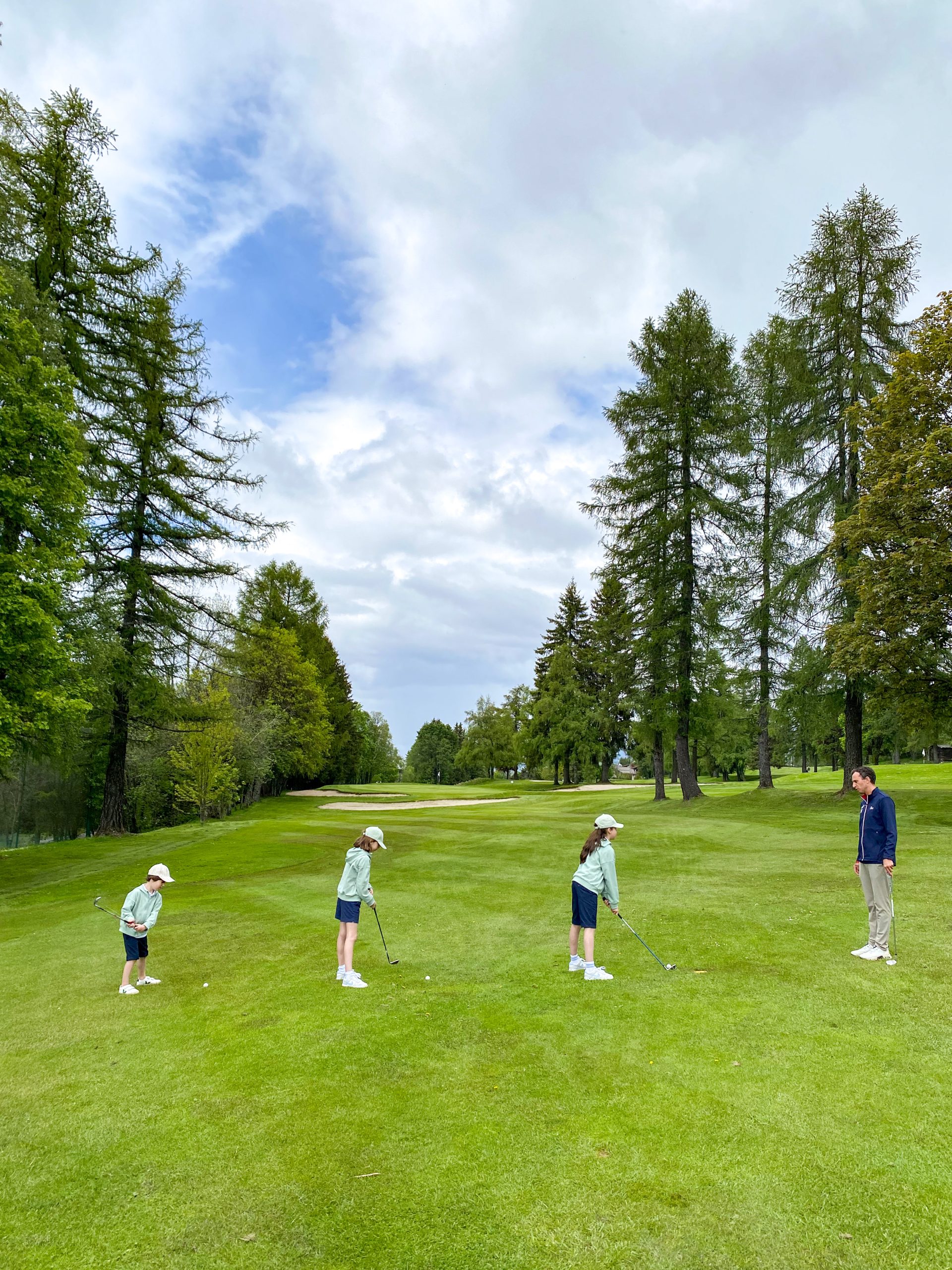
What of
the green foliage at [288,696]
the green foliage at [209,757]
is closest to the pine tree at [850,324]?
the green foliage at [209,757]

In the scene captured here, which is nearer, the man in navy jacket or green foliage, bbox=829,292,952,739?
the man in navy jacket

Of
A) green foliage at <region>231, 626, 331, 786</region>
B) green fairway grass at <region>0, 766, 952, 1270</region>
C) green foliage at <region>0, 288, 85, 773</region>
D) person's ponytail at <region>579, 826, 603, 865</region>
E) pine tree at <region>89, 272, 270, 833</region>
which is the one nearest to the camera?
green fairway grass at <region>0, 766, 952, 1270</region>

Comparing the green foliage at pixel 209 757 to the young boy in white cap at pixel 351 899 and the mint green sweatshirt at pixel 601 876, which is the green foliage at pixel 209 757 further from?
the mint green sweatshirt at pixel 601 876

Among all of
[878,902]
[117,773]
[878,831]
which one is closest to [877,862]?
[878,831]

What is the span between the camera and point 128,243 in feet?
78.1

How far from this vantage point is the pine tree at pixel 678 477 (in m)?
28.9

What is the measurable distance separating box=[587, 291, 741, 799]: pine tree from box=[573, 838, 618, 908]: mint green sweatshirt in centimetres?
2113

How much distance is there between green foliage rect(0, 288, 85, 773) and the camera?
15258mm

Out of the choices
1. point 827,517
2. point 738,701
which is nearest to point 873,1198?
point 827,517

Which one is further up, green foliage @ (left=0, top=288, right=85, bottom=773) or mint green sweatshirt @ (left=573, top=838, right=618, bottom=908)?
green foliage @ (left=0, top=288, right=85, bottom=773)

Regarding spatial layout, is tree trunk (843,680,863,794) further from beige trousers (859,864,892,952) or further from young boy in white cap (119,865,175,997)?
young boy in white cap (119,865,175,997)

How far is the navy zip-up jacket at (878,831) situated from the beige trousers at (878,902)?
11cm

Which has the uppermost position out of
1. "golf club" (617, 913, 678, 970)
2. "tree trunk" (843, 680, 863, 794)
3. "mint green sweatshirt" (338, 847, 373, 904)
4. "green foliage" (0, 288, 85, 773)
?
"green foliage" (0, 288, 85, 773)

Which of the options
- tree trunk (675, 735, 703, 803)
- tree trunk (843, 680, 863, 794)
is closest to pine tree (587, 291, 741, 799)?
tree trunk (675, 735, 703, 803)
